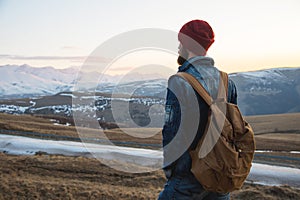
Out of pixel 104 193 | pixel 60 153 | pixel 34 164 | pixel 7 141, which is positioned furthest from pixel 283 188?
pixel 7 141

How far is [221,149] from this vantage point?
2.79 m

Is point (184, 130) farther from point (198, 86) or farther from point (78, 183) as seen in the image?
point (78, 183)

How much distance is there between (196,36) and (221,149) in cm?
103

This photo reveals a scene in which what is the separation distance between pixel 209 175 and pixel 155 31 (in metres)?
1.80

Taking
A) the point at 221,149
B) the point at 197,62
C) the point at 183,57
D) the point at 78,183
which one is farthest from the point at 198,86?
the point at 78,183

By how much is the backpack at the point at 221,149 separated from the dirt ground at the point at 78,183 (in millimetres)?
6107

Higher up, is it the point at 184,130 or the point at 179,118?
the point at 179,118

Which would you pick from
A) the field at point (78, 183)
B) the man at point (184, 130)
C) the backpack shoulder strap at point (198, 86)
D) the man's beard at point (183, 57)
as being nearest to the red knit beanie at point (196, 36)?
the man's beard at point (183, 57)

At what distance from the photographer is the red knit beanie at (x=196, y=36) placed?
10.3ft

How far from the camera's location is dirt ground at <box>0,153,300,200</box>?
8.54m

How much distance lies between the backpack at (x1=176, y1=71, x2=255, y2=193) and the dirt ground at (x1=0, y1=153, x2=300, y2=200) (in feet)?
20.0

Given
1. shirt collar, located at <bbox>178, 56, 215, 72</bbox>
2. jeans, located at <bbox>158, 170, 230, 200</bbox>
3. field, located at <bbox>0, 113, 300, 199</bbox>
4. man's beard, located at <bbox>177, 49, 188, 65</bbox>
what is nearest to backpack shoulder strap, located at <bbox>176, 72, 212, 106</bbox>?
shirt collar, located at <bbox>178, 56, 215, 72</bbox>

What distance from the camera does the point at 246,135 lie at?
2.96 m

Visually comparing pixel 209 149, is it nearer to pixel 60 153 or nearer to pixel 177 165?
pixel 177 165
